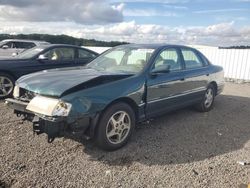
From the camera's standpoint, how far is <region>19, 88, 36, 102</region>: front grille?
418 cm

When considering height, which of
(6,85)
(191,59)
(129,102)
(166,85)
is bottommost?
(6,85)

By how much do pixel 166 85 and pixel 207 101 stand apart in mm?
2088

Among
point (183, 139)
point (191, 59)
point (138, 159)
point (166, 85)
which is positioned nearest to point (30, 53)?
point (191, 59)

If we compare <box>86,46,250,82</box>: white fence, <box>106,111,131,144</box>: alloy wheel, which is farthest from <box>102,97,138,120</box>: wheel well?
<box>86,46,250,82</box>: white fence

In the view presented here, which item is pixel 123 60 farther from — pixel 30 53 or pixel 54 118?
pixel 30 53

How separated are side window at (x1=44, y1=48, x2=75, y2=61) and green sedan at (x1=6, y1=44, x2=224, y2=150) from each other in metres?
3.04

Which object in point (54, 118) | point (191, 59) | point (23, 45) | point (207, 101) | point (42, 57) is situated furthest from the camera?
point (23, 45)

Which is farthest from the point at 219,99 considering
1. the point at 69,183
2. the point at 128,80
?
the point at 69,183

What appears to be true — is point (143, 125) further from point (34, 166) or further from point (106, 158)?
point (34, 166)

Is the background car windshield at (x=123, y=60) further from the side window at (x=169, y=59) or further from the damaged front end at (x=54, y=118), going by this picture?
the damaged front end at (x=54, y=118)

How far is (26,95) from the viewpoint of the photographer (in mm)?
4312

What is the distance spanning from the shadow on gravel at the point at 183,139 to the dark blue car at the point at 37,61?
148 inches

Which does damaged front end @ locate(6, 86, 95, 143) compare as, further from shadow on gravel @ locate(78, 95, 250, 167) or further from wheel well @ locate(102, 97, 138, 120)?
shadow on gravel @ locate(78, 95, 250, 167)

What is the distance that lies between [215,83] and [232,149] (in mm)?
2754
